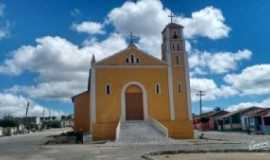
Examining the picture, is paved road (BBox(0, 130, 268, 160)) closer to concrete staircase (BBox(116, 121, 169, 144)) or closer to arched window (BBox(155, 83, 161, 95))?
concrete staircase (BBox(116, 121, 169, 144))

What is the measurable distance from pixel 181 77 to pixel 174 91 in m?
1.56

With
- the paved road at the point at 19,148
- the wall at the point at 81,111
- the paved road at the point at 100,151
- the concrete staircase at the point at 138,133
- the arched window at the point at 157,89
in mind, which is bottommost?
the paved road at the point at 19,148

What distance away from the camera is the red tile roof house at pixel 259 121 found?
4172 cm

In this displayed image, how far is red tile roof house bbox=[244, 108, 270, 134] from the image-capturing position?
41.7 meters

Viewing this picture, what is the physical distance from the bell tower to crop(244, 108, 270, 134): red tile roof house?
13.8 m

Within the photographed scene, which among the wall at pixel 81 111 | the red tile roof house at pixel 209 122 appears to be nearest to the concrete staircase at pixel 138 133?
the wall at pixel 81 111

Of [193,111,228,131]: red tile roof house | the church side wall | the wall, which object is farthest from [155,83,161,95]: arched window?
[193,111,228,131]: red tile roof house

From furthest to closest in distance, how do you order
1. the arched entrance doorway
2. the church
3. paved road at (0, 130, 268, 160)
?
the arched entrance doorway → the church → paved road at (0, 130, 268, 160)

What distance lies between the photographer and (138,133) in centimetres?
2708

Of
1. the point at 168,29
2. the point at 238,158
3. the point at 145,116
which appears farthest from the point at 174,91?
the point at 238,158

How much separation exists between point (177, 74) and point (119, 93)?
5891 millimetres

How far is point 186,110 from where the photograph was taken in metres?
31.8

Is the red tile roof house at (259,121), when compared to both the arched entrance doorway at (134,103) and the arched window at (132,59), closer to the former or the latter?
the arched entrance doorway at (134,103)

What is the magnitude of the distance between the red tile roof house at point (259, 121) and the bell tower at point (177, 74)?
Answer: 13778 mm
